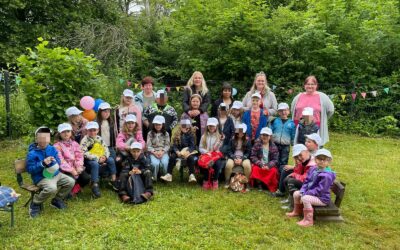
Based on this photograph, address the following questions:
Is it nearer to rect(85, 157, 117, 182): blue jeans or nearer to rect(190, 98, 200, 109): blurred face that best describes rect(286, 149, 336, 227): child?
rect(190, 98, 200, 109): blurred face

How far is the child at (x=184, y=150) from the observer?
593cm

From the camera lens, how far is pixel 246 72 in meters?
11.8

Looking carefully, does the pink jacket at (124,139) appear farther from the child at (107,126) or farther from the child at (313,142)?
the child at (313,142)

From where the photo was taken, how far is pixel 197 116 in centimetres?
636

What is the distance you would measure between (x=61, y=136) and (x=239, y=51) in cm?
748

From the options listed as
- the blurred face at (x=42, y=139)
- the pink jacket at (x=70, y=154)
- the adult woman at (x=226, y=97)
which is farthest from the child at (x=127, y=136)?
the adult woman at (x=226, y=97)

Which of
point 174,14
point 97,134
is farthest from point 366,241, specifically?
point 174,14

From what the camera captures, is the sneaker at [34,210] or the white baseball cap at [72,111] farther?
the white baseball cap at [72,111]

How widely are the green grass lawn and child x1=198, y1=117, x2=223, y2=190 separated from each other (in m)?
0.22

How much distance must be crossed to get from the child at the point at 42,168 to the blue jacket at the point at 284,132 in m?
3.38

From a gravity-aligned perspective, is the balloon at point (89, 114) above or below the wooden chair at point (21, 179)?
above

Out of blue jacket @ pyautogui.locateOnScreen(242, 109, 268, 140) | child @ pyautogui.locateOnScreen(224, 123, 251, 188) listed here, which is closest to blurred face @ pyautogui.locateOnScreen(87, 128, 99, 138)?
child @ pyautogui.locateOnScreen(224, 123, 251, 188)

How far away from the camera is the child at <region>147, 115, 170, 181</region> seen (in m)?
5.87

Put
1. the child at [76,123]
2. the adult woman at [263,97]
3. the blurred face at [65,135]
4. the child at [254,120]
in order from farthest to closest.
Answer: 1. the adult woman at [263,97]
2. the child at [254,120]
3. the child at [76,123]
4. the blurred face at [65,135]
